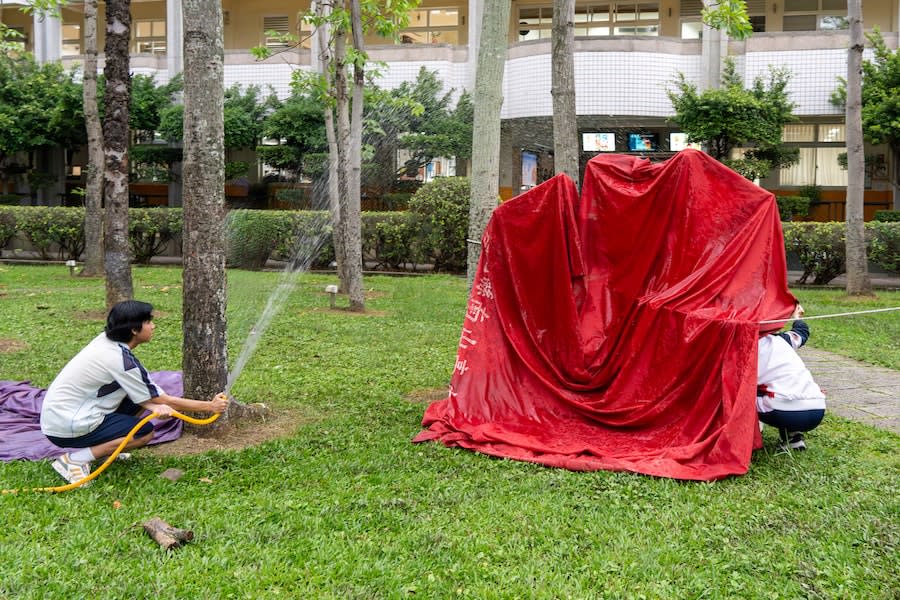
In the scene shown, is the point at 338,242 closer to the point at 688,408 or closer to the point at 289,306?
the point at 289,306

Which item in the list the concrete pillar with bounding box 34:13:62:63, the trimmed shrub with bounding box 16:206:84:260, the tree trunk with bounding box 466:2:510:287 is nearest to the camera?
the tree trunk with bounding box 466:2:510:287

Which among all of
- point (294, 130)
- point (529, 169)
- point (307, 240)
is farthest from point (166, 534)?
point (529, 169)

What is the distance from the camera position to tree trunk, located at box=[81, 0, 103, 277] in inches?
555

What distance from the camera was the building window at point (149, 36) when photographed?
93.1 feet

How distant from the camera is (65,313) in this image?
38.2ft

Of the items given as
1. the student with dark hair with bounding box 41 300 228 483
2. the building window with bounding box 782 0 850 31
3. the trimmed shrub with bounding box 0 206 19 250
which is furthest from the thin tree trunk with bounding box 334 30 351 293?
the building window with bounding box 782 0 850 31

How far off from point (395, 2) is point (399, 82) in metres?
12.3

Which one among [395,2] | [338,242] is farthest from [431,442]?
[338,242]

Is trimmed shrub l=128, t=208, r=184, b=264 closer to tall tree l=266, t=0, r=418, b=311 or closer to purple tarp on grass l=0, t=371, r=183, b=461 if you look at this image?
tall tree l=266, t=0, r=418, b=311

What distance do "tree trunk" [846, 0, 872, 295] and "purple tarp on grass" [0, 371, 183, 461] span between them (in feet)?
37.4

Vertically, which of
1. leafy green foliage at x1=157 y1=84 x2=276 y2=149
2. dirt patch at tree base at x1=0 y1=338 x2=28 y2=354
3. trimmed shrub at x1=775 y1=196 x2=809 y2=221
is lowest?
dirt patch at tree base at x1=0 y1=338 x2=28 y2=354

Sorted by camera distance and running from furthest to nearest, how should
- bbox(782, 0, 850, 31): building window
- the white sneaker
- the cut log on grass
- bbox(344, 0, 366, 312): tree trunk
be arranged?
bbox(782, 0, 850, 31): building window < bbox(344, 0, 366, 312): tree trunk < the white sneaker < the cut log on grass

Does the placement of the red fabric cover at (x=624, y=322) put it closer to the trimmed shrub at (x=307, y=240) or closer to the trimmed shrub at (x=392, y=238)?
the trimmed shrub at (x=392, y=238)

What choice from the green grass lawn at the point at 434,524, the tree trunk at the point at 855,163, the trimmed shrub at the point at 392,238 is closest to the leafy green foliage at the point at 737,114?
the tree trunk at the point at 855,163
